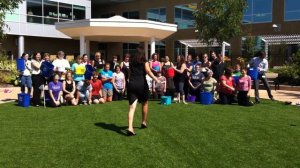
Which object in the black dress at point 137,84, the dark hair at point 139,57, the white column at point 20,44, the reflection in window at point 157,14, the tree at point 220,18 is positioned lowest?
the black dress at point 137,84

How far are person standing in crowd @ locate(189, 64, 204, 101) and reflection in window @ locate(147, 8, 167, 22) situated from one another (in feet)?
84.3

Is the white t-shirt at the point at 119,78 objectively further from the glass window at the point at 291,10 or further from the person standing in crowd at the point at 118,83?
the glass window at the point at 291,10

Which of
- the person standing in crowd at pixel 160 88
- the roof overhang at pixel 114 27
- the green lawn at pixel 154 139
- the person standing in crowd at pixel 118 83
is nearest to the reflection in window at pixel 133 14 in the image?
the roof overhang at pixel 114 27

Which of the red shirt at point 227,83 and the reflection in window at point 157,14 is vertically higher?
the reflection in window at point 157,14

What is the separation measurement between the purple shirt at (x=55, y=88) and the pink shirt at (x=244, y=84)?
5.57 meters

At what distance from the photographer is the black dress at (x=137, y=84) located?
7449mm

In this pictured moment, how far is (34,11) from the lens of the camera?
103 ft

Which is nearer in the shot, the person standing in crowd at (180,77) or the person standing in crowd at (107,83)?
the person standing in crowd at (180,77)

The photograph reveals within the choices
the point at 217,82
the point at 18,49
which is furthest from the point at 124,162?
the point at 18,49

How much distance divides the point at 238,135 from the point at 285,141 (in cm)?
89

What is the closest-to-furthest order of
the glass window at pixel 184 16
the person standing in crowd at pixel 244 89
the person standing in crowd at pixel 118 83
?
1. the person standing in crowd at pixel 244 89
2. the person standing in crowd at pixel 118 83
3. the glass window at pixel 184 16

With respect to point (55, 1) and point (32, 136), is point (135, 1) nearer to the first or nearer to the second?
point (55, 1)

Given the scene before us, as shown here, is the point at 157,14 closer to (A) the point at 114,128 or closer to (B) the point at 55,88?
(B) the point at 55,88

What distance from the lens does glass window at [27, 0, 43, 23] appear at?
30991mm
